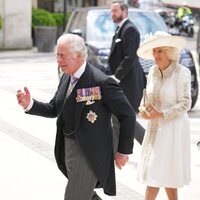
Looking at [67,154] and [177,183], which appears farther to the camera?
[177,183]

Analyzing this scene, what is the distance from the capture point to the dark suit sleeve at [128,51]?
785 centimetres

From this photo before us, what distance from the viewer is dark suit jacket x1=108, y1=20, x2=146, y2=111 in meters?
7.91

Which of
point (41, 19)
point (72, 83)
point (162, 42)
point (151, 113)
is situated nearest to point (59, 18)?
point (41, 19)

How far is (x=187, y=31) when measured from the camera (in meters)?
36.6

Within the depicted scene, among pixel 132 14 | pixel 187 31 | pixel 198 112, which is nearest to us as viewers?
pixel 198 112

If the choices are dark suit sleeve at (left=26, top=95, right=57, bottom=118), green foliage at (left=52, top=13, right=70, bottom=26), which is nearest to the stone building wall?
green foliage at (left=52, top=13, right=70, bottom=26)

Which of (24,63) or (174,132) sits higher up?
(174,132)

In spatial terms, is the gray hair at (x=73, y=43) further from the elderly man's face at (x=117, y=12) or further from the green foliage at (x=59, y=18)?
the green foliage at (x=59, y=18)

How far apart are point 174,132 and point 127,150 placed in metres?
0.96

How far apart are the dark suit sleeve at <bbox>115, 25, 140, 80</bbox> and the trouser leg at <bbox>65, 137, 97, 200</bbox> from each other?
3.20m

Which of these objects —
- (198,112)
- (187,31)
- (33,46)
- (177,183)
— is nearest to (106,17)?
(198,112)

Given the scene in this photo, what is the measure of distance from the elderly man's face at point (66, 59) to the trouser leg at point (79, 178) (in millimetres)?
497

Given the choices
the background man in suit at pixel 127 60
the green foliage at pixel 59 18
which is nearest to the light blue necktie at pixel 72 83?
the background man in suit at pixel 127 60

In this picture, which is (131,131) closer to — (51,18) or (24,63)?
(24,63)
